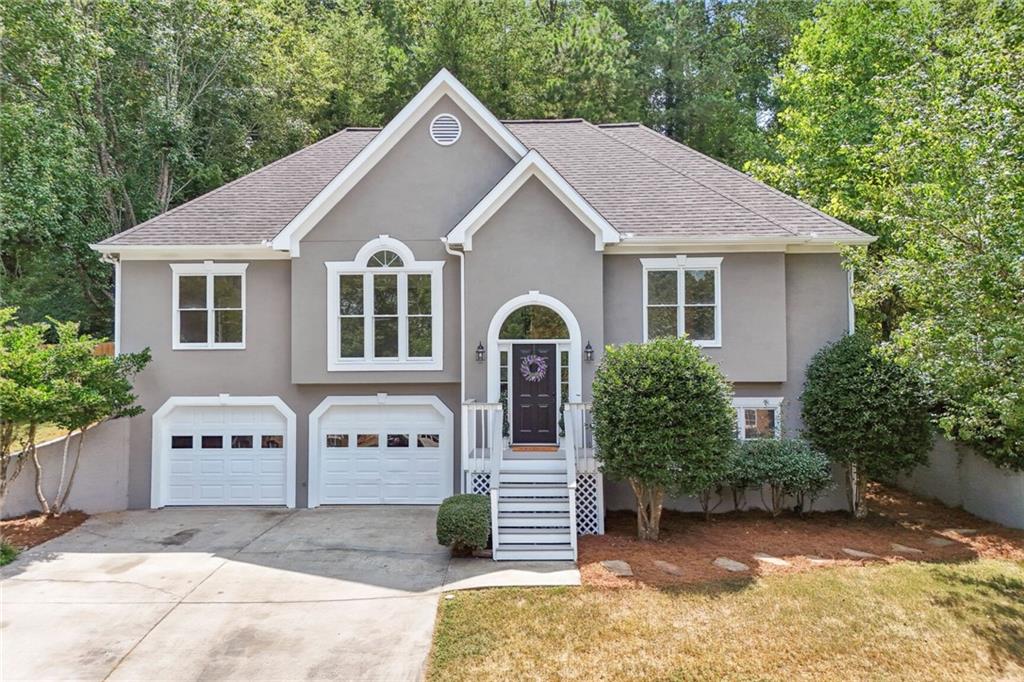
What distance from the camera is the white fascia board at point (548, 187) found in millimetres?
11570

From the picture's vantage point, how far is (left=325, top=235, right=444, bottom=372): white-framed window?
1259cm

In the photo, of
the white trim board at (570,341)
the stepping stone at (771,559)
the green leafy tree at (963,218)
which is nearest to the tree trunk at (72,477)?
the white trim board at (570,341)

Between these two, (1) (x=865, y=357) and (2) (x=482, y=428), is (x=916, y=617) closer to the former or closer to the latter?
(1) (x=865, y=357)

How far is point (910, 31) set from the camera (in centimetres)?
1428

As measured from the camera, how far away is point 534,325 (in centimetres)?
1228

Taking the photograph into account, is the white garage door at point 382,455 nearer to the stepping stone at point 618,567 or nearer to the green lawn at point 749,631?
the stepping stone at point 618,567

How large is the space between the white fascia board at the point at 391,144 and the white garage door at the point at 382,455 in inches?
157

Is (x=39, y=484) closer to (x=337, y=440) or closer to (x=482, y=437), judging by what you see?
(x=337, y=440)

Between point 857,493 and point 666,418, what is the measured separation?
531cm

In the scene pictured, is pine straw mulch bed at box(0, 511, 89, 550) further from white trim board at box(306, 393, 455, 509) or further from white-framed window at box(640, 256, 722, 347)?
white-framed window at box(640, 256, 722, 347)

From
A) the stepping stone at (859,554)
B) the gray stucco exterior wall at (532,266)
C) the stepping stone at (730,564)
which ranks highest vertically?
the gray stucco exterior wall at (532,266)

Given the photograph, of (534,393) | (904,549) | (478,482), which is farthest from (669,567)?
(534,393)

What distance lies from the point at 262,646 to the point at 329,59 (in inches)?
992

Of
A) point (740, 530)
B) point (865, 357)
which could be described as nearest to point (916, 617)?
point (740, 530)
